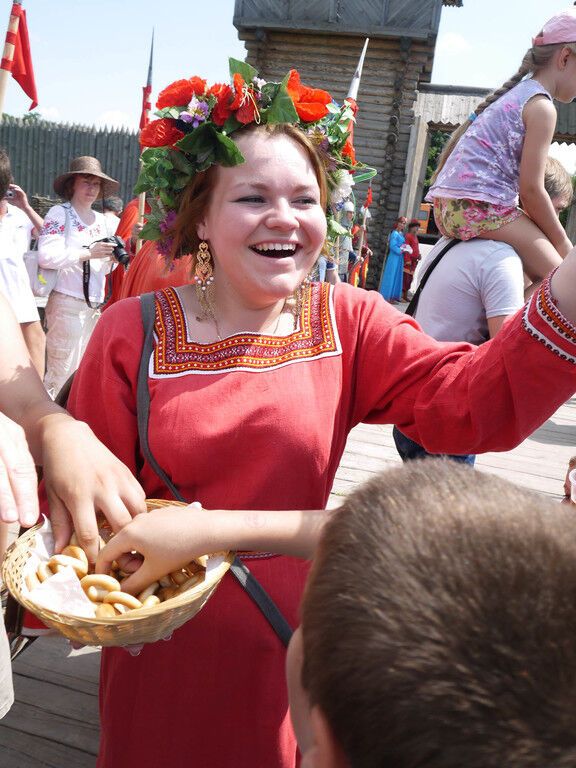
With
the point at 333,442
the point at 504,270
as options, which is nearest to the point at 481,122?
the point at 504,270

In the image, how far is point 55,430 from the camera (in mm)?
1340

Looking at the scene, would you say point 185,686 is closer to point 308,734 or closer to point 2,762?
point 308,734

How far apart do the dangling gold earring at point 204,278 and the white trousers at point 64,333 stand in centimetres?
351

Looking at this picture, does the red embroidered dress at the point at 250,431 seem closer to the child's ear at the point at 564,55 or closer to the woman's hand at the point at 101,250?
the child's ear at the point at 564,55

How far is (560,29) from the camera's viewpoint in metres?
2.20

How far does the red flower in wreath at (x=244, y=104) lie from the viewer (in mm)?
1546

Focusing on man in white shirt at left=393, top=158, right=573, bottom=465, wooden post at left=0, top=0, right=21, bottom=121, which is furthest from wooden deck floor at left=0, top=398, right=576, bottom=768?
wooden post at left=0, top=0, right=21, bottom=121

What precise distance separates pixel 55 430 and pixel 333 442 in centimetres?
58

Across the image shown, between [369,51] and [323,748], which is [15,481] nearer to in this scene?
[323,748]

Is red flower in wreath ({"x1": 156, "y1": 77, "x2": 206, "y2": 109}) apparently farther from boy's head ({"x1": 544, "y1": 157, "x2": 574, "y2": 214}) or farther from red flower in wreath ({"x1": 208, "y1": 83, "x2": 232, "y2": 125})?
boy's head ({"x1": 544, "y1": 157, "x2": 574, "y2": 214})

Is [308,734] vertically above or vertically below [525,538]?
below

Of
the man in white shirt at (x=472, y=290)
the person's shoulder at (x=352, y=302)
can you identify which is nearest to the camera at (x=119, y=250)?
the man in white shirt at (x=472, y=290)

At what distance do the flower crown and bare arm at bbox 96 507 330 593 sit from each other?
2.55 ft

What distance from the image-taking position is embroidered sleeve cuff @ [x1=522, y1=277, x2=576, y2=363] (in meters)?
1.18
